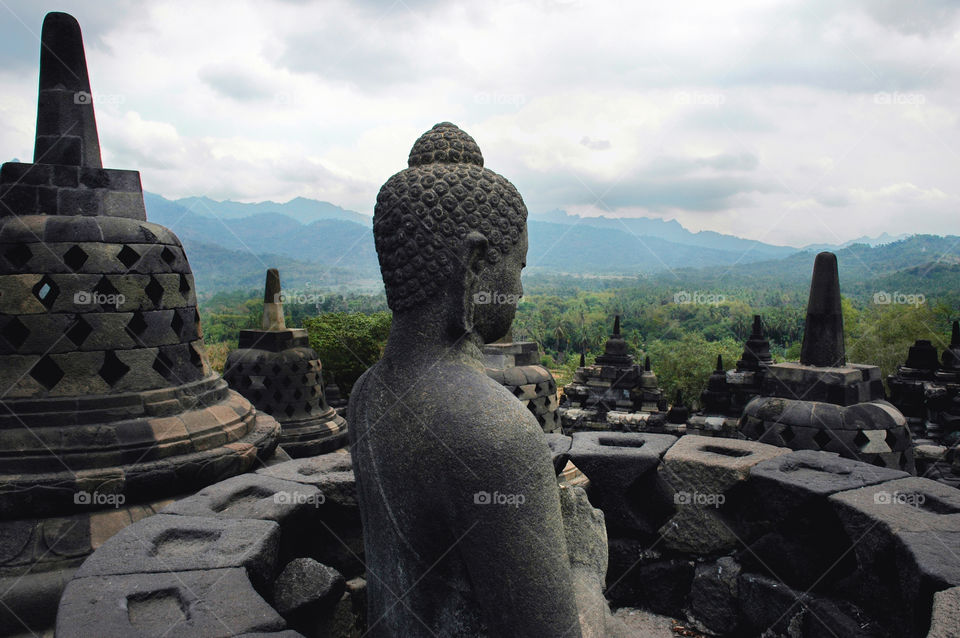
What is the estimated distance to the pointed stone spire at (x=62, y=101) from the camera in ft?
13.1

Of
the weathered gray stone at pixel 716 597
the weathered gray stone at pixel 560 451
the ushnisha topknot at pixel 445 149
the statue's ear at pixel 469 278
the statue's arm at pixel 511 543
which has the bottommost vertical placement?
the weathered gray stone at pixel 716 597

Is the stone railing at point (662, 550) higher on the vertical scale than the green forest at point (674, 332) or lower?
higher

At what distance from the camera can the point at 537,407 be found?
273 inches

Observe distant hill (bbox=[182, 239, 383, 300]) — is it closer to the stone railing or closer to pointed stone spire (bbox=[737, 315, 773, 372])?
pointed stone spire (bbox=[737, 315, 773, 372])

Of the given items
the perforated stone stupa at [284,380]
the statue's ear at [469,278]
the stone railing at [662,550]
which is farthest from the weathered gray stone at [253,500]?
the perforated stone stupa at [284,380]

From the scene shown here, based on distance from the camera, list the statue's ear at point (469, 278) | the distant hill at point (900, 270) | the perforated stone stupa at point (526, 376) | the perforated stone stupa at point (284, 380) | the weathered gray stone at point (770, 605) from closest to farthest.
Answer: the statue's ear at point (469, 278)
the weathered gray stone at point (770, 605)
the perforated stone stupa at point (526, 376)
the perforated stone stupa at point (284, 380)
the distant hill at point (900, 270)

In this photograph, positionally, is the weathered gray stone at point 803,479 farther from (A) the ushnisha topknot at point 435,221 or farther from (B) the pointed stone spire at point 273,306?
(B) the pointed stone spire at point 273,306

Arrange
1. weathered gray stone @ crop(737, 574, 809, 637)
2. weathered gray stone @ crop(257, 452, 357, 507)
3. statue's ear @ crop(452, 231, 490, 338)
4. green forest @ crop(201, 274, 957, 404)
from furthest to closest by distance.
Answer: green forest @ crop(201, 274, 957, 404) < weathered gray stone @ crop(737, 574, 809, 637) < weathered gray stone @ crop(257, 452, 357, 507) < statue's ear @ crop(452, 231, 490, 338)

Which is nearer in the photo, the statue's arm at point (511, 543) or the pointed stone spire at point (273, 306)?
the statue's arm at point (511, 543)

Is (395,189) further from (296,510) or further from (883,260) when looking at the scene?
(883,260)

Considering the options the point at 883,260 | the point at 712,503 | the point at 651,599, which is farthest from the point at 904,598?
the point at 883,260

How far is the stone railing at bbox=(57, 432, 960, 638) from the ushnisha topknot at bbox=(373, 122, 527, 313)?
1.20 m

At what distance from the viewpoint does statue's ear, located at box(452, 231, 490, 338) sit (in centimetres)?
198

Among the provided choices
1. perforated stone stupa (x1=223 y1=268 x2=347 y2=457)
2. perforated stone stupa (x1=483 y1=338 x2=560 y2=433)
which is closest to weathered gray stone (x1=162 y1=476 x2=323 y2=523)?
perforated stone stupa (x1=483 y1=338 x2=560 y2=433)
